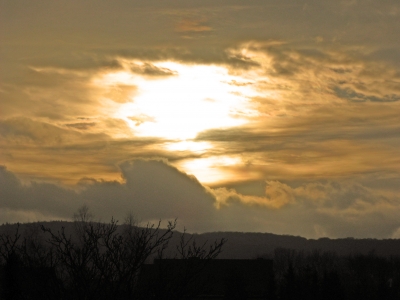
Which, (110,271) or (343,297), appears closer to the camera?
(110,271)

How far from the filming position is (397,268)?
12031 cm

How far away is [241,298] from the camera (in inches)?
2264

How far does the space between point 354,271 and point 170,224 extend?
114190mm

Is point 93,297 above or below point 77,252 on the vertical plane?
below

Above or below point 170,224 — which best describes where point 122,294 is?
below

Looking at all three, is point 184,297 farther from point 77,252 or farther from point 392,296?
point 392,296

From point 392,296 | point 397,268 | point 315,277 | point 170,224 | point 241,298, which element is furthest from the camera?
point 397,268

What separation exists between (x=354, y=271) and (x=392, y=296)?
48.8 metres

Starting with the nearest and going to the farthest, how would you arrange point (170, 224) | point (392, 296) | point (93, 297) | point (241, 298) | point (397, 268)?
point (93, 297), point (170, 224), point (241, 298), point (392, 296), point (397, 268)

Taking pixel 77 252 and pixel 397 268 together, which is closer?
pixel 77 252

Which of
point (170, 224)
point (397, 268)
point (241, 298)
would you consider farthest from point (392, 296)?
point (170, 224)

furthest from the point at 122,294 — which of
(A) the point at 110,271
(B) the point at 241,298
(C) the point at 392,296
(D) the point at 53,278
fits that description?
(C) the point at 392,296

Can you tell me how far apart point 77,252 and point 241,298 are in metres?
45.5

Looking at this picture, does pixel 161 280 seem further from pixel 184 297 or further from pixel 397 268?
pixel 397 268
